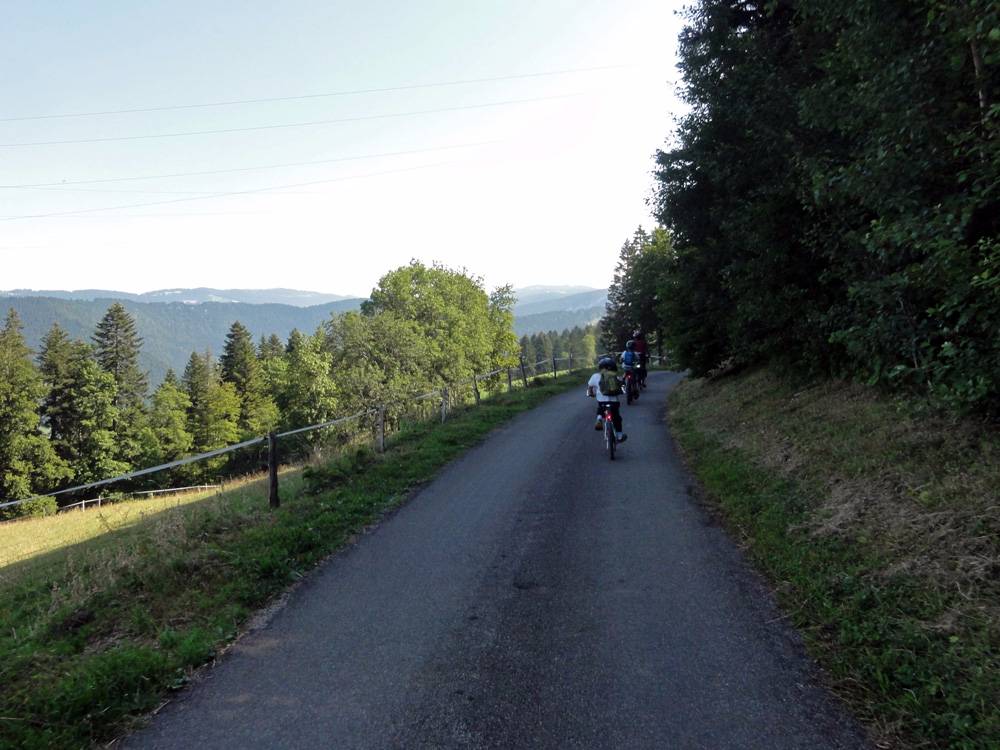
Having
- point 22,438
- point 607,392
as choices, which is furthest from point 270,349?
point 607,392

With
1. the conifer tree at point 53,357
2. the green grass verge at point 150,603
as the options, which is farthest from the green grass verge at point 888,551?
the conifer tree at point 53,357

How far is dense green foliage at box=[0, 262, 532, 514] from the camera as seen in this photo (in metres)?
40.0

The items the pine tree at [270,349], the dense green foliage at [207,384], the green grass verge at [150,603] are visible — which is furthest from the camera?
the pine tree at [270,349]

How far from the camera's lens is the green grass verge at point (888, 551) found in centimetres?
310

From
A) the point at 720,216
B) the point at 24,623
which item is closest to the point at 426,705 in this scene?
the point at 24,623

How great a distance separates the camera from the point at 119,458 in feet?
158

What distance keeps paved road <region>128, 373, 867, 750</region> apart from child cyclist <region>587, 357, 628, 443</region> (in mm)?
3732

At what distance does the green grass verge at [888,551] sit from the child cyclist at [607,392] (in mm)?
2257

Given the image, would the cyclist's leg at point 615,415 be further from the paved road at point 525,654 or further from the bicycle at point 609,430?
the paved road at point 525,654

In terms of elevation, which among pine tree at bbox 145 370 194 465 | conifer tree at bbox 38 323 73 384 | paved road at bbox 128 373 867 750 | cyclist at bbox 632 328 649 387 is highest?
conifer tree at bbox 38 323 73 384

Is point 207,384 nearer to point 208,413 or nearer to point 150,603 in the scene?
point 208,413

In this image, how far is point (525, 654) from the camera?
388 cm

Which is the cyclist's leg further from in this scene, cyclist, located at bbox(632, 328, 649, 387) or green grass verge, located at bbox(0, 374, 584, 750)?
cyclist, located at bbox(632, 328, 649, 387)

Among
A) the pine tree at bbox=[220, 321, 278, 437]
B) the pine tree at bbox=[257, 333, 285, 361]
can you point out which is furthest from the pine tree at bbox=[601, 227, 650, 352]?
the pine tree at bbox=[257, 333, 285, 361]
